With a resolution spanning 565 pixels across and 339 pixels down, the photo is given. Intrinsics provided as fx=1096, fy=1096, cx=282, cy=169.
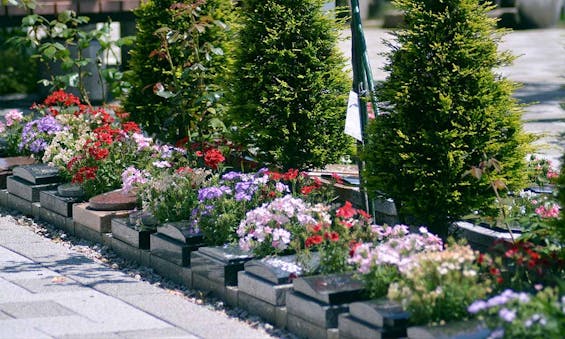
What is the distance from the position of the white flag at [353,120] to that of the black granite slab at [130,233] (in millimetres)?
1617

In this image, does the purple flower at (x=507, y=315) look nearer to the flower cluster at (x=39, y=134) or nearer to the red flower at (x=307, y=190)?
the red flower at (x=307, y=190)

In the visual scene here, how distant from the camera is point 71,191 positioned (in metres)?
9.06

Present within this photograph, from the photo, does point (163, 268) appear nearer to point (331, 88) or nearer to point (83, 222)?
point (83, 222)

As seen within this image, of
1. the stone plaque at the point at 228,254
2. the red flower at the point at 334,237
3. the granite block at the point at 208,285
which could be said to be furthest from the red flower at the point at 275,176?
the red flower at the point at 334,237

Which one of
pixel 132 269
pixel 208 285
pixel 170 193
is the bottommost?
pixel 132 269

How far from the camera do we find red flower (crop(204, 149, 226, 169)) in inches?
Answer: 327

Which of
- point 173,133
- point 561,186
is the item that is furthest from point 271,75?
point 561,186

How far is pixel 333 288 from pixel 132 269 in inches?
90.6

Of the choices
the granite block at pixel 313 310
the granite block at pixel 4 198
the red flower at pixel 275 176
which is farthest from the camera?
the granite block at pixel 4 198

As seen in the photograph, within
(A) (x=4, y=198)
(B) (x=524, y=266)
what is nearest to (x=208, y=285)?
(B) (x=524, y=266)

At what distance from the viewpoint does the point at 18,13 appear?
1508cm

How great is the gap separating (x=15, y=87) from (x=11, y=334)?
11.4 metres

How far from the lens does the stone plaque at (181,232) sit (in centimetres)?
743

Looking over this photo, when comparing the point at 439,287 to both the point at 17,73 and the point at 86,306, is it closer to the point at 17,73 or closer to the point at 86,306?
the point at 86,306
